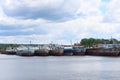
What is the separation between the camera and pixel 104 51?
18912 centimetres

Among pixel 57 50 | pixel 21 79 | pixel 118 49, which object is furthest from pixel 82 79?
pixel 57 50

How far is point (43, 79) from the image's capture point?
61312mm

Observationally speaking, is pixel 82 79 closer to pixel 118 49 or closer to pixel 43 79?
pixel 43 79

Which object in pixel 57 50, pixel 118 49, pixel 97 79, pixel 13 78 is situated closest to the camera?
pixel 97 79

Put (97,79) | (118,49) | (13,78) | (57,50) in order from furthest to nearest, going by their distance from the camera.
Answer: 1. (57,50)
2. (118,49)
3. (13,78)
4. (97,79)

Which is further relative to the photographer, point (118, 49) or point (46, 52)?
point (46, 52)

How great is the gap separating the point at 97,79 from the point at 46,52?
141m

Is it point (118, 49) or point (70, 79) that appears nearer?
point (70, 79)

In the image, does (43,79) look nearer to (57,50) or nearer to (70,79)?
(70,79)

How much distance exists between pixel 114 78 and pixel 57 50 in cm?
13604

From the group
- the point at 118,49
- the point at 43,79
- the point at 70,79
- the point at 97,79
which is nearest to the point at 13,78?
the point at 43,79

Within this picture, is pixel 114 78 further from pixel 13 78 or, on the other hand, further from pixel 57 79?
pixel 13 78

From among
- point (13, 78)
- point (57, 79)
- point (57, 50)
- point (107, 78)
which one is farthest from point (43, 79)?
point (57, 50)

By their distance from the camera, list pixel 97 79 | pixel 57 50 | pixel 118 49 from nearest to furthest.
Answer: pixel 97 79
pixel 118 49
pixel 57 50
